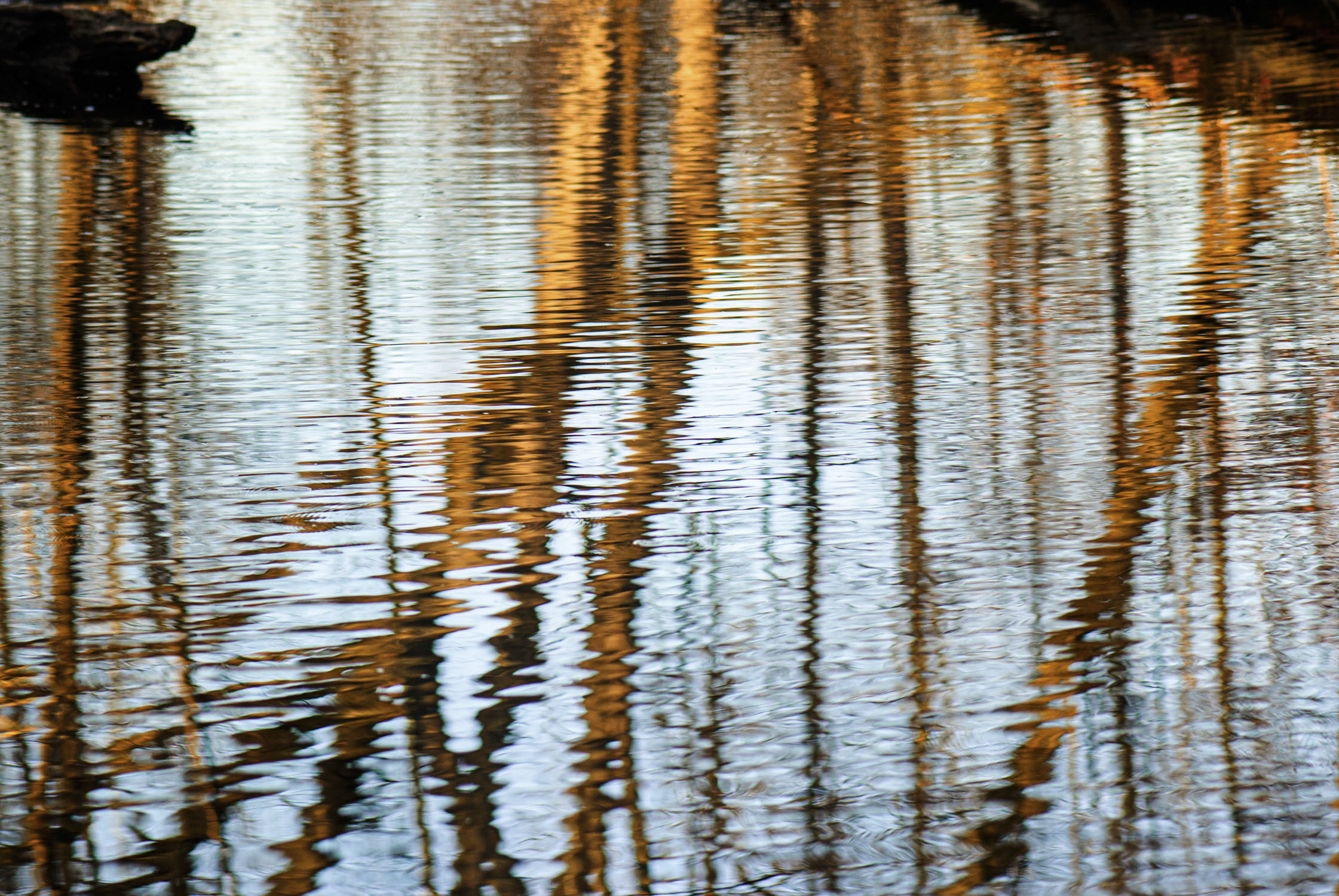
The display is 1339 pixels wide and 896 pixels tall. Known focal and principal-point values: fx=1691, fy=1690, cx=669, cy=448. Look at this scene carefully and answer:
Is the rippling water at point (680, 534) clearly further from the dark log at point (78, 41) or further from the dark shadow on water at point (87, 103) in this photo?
the dark log at point (78, 41)

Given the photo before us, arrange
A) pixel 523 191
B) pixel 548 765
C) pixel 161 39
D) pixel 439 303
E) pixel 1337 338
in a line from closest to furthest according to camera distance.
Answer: pixel 548 765
pixel 1337 338
pixel 439 303
pixel 523 191
pixel 161 39

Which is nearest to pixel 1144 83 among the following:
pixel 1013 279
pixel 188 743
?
pixel 1013 279

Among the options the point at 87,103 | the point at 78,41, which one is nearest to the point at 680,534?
the point at 87,103

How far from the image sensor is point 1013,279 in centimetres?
471

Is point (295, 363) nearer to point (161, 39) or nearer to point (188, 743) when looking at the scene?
point (188, 743)

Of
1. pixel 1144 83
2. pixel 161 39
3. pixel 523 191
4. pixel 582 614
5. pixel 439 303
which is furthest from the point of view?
pixel 161 39

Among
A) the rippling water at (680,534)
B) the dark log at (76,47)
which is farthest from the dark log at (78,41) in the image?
the rippling water at (680,534)

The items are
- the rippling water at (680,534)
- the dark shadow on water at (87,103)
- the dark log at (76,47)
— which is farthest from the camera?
the dark log at (76,47)

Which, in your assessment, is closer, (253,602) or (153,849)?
(153,849)

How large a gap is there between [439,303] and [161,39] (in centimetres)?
656

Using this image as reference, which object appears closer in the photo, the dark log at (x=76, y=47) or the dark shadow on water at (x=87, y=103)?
the dark shadow on water at (x=87, y=103)

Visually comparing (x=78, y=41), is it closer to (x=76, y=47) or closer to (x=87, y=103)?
(x=76, y=47)

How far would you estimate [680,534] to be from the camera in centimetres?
288

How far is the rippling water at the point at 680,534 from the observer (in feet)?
6.46
